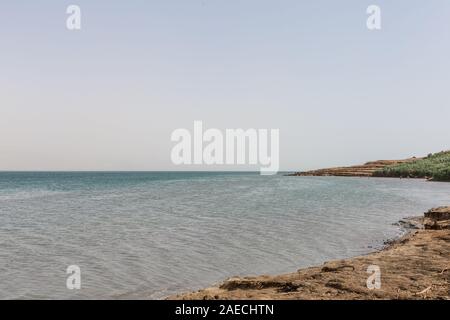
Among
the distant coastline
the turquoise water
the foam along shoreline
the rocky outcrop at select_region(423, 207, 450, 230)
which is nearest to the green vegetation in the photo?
the distant coastline

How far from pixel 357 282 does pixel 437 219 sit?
21.0 m

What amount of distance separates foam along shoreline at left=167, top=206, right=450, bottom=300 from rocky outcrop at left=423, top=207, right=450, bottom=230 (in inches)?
364

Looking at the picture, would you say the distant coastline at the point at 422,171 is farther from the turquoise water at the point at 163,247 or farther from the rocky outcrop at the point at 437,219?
the rocky outcrop at the point at 437,219

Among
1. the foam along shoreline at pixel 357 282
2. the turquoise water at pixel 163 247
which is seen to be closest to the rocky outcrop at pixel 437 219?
the turquoise water at pixel 163 247

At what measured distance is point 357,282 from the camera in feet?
38.5

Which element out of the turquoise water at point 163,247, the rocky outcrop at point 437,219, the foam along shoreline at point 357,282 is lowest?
the turquoise water at point 163,247

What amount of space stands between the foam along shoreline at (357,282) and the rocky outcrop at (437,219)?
364 inches

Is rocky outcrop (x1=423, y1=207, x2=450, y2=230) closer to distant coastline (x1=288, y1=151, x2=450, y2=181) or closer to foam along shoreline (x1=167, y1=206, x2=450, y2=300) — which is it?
foam along shoreline (x1=167, y1=206, x2=450, y2=300)

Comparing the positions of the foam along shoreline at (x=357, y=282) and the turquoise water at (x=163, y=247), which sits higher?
the foam along shoreline at (x=357, y=282)

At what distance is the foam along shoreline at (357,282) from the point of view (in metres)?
10.6

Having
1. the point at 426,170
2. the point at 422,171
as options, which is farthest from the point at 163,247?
the point at 422,171

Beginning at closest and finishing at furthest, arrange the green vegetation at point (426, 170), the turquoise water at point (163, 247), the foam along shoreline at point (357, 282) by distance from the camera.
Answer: the foam along shoreline at point (357, 282), the turquoise water at point (163, 247), the green vegetation at point (426, 170)

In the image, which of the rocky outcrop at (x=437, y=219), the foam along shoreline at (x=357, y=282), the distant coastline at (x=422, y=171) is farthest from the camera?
the distant coastline at (x=422, y=171)
